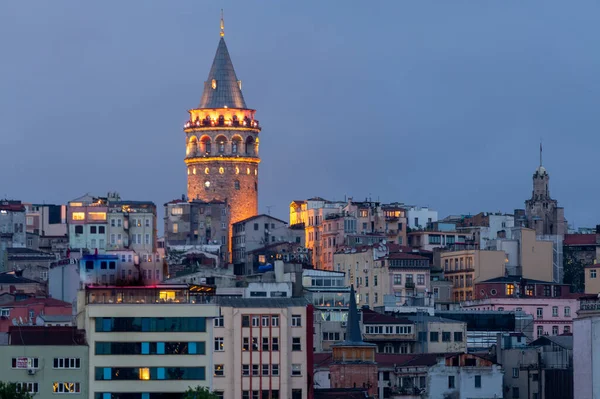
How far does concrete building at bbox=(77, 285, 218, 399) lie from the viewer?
10912 centimetres

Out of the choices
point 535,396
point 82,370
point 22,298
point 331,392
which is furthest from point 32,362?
point 22,298

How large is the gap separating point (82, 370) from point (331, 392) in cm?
2337

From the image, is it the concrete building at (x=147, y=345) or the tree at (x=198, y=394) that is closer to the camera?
the tree at (x=198, y=394)

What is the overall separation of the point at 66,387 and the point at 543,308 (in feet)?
262

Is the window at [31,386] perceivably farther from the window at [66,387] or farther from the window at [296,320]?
the window at [296,320]

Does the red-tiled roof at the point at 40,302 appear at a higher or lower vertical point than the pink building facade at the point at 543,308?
higher

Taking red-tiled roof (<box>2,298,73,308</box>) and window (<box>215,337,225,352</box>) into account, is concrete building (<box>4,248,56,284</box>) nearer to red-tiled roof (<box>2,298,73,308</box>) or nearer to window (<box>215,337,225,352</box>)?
red-tiled roof (<box>2,298,73,308</box>)

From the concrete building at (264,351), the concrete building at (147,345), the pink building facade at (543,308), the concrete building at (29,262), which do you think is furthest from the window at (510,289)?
the concrete building at (147,345)

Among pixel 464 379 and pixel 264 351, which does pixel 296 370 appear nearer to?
pixel 264 351

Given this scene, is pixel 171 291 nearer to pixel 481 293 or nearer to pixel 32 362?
pixel 32 362

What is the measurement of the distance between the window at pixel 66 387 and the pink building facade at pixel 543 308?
251 feet

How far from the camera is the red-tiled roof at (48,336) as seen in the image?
11048 cm

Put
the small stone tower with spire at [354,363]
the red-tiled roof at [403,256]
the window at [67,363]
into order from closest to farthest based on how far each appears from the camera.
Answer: the window at [67,363]
the small stone tower with spire at [354,363]
the red-tiled roof at [403,256]

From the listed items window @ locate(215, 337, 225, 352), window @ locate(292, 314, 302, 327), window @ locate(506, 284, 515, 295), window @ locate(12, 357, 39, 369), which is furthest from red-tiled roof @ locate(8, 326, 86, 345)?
window @ locate(506, 284, 515, 295)
